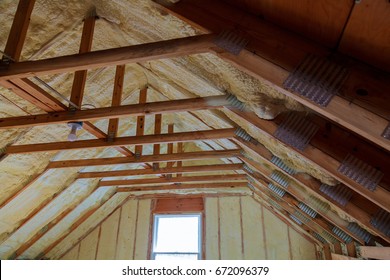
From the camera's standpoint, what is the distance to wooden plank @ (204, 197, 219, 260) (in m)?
5.71

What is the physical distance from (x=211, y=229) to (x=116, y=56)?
495 centimetres

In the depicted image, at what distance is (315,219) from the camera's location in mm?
3084

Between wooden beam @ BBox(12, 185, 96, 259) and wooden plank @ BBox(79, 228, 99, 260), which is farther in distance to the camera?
wooden plank @ BBox(79, 228, 99, 260)

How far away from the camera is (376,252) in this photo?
7.09ft

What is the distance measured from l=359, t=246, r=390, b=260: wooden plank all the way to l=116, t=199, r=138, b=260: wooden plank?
185 inches

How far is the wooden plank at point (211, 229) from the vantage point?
18.7ft

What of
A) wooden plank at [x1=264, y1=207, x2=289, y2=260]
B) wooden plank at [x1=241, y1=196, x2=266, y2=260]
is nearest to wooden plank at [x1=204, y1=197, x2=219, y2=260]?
wooden plank at [x1=241, y1=196, x2=266, y2=260]

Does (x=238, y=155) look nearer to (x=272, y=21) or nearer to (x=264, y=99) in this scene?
(x=264, y=99)

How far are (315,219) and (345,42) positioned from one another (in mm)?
2541

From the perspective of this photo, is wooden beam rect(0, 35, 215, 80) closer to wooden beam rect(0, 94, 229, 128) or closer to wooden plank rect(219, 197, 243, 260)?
wooden beam rect(0, 94, 229, 128)

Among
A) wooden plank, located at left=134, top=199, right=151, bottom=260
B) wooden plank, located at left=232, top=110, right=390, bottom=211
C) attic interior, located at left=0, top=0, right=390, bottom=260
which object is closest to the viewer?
attic interior, located at left=0, top=0, right=390, bottom=260

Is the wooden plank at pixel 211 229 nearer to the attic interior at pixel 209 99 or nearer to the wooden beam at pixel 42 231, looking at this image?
the attic interior at pixel 209 99

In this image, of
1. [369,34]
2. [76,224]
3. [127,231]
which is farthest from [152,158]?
[127,231]

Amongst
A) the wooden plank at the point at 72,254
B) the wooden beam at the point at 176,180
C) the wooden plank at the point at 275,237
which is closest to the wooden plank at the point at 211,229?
the wooden plank at the point at 275,237
